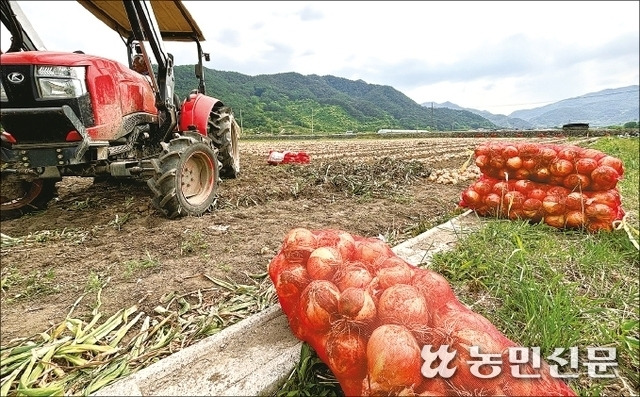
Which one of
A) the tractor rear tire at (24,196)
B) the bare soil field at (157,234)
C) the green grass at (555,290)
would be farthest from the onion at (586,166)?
the tractor rear tire at (24,196)

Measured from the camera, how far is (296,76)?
9023 millimetres

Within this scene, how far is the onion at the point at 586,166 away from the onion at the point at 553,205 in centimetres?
28

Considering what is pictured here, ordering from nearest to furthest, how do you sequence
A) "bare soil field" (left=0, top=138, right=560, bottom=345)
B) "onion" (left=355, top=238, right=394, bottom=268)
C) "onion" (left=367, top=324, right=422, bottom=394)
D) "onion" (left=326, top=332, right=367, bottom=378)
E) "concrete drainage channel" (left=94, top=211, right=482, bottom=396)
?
"onion" (left=367, top=324, right=422, bottom=394) < "onion" (left=326, top=332, right=367, bottom=378) < "concrete drainage channel" (left=94, top=211, right=482, bottom=396) < "onion" (left=355, top=238, right=394, bottom=268) < "bare soil field" (left=0, top=138, right=560, bottom=345)

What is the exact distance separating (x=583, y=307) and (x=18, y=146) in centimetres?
375

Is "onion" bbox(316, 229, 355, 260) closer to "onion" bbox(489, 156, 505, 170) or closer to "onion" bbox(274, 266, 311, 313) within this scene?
"onion" bbox(274, 266, 311, 313)

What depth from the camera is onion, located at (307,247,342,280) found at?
140 cm

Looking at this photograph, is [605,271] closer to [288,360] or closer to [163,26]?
[288,360]

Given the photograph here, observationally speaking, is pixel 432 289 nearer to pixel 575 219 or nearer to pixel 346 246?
pixel 346 246

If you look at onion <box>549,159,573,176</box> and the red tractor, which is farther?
onion <box>549,159,573,176</box>

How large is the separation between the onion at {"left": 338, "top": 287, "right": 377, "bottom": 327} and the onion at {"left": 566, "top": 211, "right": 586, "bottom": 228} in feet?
8.29

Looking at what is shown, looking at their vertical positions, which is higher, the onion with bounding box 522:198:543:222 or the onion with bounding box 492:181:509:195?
the onion with bounding box 492:181:509:195

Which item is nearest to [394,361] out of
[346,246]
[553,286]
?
[346,246]

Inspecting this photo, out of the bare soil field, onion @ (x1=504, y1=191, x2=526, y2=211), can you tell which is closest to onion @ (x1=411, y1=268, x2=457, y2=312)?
the bare soil field

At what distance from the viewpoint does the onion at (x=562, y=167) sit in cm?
295
